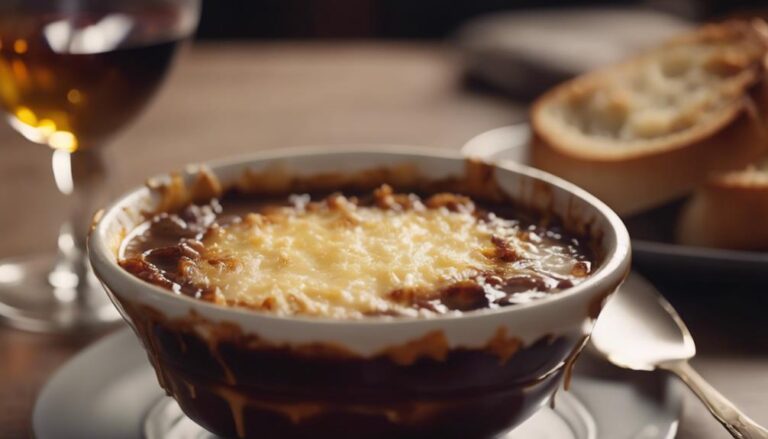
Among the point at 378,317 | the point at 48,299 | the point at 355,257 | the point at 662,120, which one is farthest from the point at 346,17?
the point at 378,317

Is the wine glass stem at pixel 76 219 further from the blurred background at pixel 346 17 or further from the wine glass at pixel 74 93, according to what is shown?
the blurred background at pixel 346 17

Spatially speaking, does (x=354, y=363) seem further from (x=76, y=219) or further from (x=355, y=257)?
(x=76, y=219)

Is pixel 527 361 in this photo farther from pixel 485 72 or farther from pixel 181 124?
pixel 485 72

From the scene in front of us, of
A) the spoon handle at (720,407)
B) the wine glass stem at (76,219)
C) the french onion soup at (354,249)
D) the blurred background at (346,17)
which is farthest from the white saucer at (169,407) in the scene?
the blurred background at (346,17)

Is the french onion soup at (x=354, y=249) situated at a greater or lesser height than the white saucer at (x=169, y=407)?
greater

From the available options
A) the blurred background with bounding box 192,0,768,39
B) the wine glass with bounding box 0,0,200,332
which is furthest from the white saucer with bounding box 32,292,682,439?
the blurred background with bounding box 192,0,768,39

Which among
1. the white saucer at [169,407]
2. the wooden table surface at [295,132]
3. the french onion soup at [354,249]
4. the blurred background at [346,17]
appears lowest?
the blurred background at [346,17]

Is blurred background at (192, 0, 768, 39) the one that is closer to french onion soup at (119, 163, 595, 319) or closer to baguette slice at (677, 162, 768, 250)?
baguette slice at (677, 162, 768, 250)
